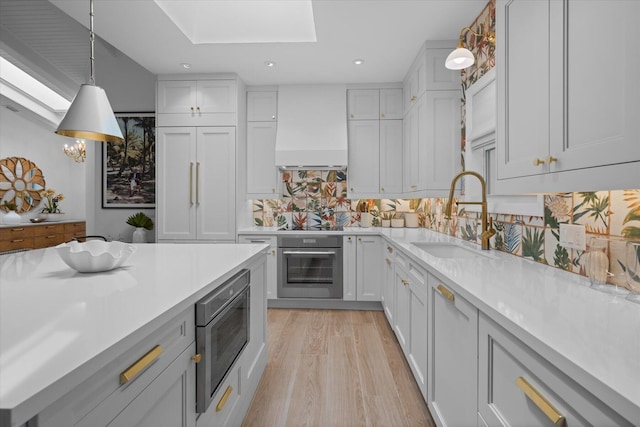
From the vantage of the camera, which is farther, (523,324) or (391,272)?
(391,272)

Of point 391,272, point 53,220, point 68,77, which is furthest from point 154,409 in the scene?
point 53,220

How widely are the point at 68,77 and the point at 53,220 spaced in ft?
11.3

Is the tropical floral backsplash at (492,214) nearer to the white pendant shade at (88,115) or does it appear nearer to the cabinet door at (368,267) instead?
the cabinet door at (368,267)

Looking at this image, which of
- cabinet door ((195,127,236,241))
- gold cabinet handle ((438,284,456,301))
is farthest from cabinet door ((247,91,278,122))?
gold cabinet handle ((438,284,456,301))

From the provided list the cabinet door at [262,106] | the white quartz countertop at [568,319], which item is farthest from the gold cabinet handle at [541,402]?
the cabinet door at [262,106]

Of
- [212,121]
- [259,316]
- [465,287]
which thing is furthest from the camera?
[212,121]

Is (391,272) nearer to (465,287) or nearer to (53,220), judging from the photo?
(465,287)

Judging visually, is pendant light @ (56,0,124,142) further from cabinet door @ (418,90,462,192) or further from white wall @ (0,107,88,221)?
white wall @ (0,107,88,221)

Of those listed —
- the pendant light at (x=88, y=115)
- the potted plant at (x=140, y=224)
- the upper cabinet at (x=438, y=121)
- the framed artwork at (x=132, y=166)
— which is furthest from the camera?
the framed artwork at (x=132, y=166)

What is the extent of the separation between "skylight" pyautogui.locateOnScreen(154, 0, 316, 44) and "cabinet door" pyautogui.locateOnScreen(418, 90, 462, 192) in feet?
4.08

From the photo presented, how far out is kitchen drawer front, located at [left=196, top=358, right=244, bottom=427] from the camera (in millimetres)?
1362

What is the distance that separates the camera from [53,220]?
5.75 m

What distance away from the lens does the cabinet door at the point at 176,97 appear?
384cm

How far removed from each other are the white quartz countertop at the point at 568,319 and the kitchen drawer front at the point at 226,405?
42.6 inches
